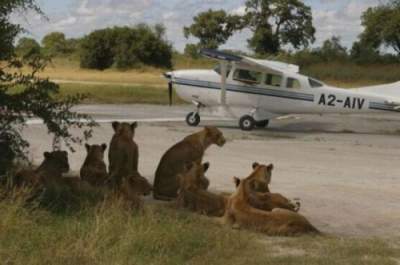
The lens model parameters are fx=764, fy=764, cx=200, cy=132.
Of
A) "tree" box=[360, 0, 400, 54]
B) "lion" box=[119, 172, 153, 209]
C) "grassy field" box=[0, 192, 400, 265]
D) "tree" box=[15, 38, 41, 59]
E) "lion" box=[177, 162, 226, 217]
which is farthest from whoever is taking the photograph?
"tree" box=[360, 0, 400, 54]

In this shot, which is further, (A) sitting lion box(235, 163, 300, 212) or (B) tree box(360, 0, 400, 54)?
(B) tree box(360, 0, 400, 54)

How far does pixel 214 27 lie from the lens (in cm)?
9262

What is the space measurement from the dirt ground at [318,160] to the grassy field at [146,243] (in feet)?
3.94

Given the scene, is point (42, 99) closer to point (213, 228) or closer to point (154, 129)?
point (213, 228)

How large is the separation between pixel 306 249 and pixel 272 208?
137 centimetres

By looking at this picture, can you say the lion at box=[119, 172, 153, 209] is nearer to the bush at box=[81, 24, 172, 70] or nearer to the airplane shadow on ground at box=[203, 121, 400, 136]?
the airplane shadow on ground at box=[203, 121, 400, 136]

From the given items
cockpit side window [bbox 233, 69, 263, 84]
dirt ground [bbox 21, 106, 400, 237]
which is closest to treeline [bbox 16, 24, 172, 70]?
dirt ground [bbox 21, 106, 400, 237]

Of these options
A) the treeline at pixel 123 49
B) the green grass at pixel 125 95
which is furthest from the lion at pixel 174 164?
the treeline at pixel 123 49

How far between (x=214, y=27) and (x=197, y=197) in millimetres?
84696

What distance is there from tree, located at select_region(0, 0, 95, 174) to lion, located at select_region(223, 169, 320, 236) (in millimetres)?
2442

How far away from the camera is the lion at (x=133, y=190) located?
854 cm

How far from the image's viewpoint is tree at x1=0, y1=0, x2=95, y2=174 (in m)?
9.23

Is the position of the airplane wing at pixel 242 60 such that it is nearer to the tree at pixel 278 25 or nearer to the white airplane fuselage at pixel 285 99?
the white airplane fuselage at pixel 285 99

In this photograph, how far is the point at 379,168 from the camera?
15.1 meters
